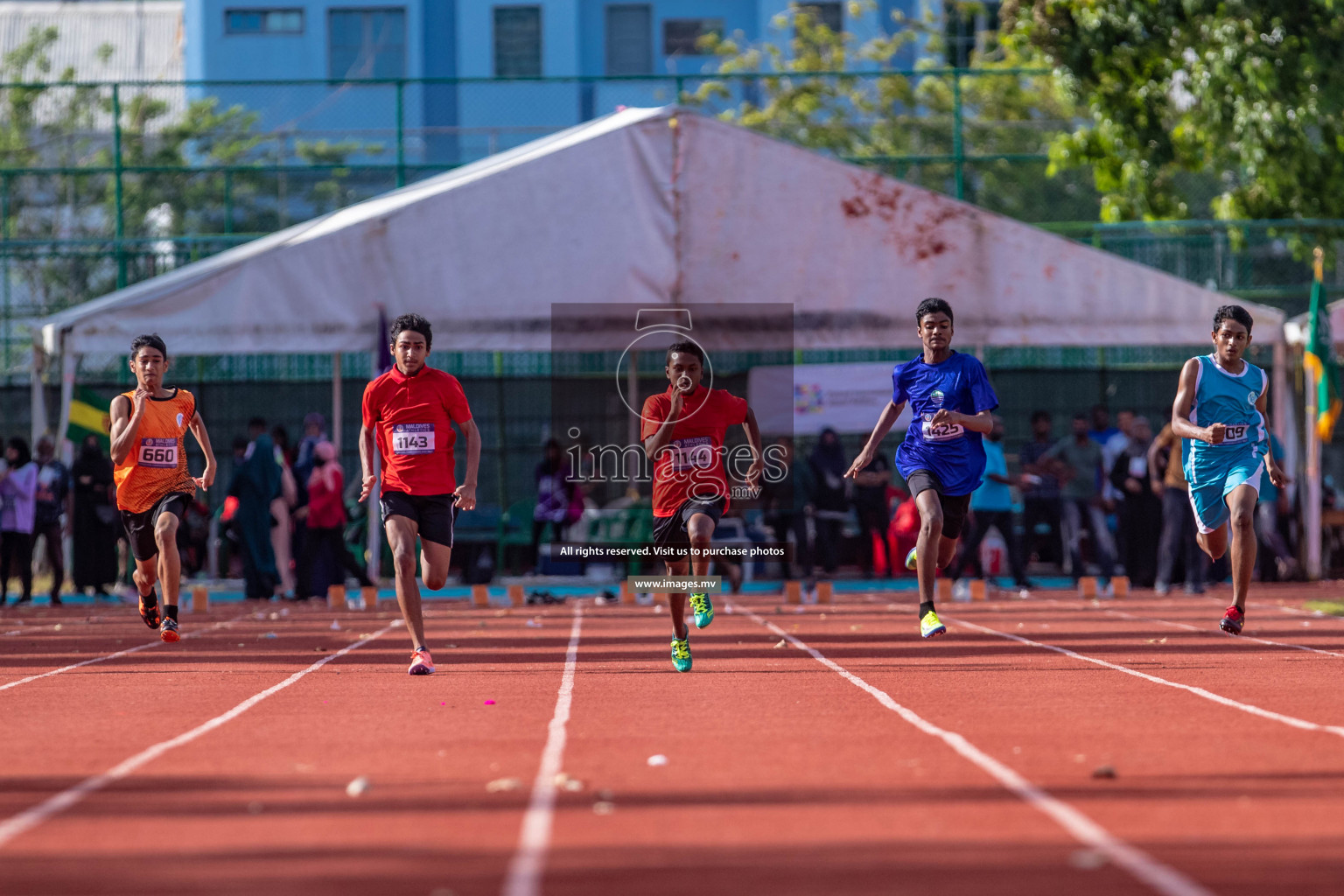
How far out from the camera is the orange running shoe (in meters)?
10.2

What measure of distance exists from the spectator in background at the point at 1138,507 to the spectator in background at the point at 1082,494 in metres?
0.29

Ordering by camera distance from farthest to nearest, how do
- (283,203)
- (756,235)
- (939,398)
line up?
(283,203), (756,235), (939,398)

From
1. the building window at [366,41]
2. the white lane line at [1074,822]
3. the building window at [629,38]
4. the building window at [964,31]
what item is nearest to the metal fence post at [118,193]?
the white lane line at [1074,822]

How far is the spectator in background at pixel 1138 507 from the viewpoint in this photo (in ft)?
62.1

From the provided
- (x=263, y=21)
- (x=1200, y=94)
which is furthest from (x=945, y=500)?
(x=263, y=21)

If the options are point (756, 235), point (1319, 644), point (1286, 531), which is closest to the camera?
point (1319, 644)

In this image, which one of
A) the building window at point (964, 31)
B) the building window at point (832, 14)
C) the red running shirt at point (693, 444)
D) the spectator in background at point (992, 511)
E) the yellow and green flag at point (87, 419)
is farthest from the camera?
the building window at point (832, 14)

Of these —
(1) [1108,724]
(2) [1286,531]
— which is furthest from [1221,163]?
(1) [1108,724]

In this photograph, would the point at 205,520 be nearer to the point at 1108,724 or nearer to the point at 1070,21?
the point at 1070,21

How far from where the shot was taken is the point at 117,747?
24.4 feet

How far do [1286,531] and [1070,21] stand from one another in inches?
277

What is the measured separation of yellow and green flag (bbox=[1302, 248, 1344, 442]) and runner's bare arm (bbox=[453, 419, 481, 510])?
36.2 ft

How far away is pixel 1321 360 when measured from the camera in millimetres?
18516

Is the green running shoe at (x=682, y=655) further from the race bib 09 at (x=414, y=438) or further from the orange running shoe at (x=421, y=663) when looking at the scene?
the race bib 09 at (x=414, y=438)
